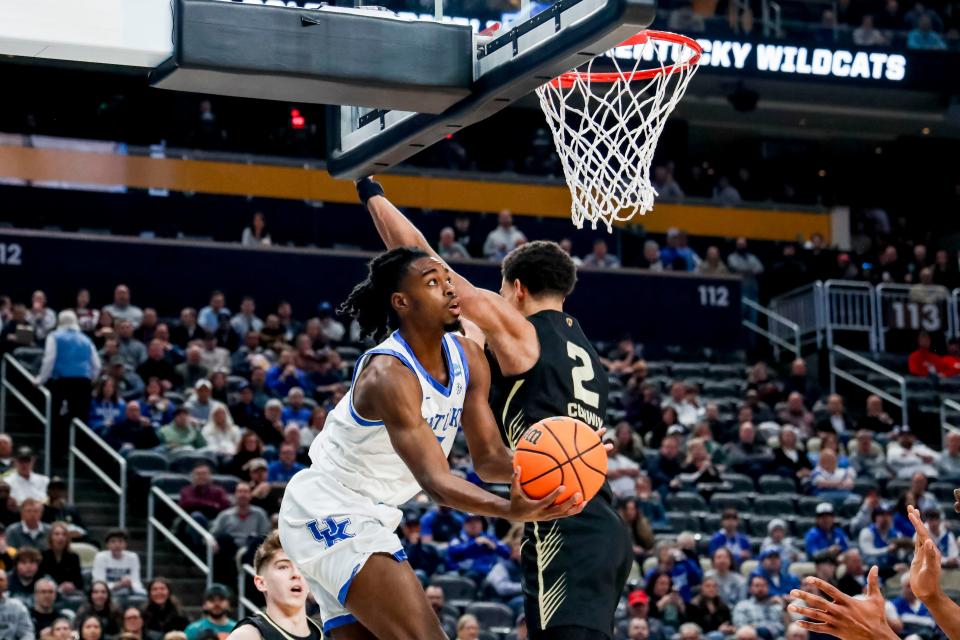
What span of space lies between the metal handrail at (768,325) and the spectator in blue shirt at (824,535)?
22.7ft

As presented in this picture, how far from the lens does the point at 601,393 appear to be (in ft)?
21.5

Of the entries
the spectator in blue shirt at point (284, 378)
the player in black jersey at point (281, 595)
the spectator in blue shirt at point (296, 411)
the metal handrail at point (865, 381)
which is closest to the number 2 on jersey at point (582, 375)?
the player in black jersey at point (281, 595)

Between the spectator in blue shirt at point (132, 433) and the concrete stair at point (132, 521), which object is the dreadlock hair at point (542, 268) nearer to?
the concrete stair at point (132, 521)

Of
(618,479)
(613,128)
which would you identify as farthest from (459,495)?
(618,479)

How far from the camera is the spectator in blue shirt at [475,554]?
13.8 metres

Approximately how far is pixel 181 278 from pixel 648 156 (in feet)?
41.6

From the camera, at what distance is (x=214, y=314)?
1816 cm

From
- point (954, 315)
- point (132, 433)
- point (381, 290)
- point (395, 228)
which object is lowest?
point (132, 433)

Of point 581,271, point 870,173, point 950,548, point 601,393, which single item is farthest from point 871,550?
point 870,173

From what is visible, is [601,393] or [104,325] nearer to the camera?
[601,393]

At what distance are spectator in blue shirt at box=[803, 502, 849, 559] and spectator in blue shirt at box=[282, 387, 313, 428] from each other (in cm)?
517

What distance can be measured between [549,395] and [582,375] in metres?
0.18

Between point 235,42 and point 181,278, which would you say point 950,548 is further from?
point 235,42

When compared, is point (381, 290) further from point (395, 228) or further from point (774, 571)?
point (774, 571)
